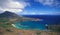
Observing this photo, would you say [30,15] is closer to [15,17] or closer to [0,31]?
[15,17]

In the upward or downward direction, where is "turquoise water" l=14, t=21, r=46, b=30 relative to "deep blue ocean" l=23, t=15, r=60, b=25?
downward

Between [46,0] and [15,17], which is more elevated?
[46,0]

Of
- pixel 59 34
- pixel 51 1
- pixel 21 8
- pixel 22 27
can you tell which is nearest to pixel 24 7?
pixel 21 8

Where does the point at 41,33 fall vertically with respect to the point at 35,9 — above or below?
below

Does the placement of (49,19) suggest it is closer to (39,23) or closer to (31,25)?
(39,23)

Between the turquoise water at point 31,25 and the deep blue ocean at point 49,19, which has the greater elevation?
the deep blue ocean at point 49,19

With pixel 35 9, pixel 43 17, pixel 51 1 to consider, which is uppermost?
pixel 51 1

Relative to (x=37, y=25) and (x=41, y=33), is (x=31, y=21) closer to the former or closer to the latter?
(x=37, y=25)

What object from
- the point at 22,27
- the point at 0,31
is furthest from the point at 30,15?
the point at 0,31

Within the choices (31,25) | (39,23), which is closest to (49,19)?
(39,23)
